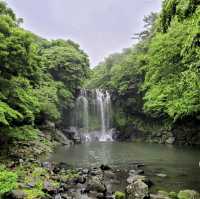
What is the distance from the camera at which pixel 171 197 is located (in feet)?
24.0

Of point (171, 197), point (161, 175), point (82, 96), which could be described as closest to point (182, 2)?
point (171, 197)

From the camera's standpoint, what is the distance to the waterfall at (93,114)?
108 feet

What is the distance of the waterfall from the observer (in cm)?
3288

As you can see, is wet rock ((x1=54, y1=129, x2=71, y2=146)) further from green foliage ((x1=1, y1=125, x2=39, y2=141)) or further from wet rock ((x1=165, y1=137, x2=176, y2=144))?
wet rock ((x1=165, y1=137, x2=176, y2=144))

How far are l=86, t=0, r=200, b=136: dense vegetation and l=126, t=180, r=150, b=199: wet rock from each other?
3.35m

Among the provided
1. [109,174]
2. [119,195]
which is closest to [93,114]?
[109,174]

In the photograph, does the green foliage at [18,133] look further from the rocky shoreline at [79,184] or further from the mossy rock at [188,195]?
the mossy rock at [188,195]

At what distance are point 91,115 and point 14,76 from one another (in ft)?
69.1

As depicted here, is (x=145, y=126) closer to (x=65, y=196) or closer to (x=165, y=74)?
(x=165, y=74)

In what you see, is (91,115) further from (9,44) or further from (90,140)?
(9,44)

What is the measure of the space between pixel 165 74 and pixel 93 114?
1802 centimetres

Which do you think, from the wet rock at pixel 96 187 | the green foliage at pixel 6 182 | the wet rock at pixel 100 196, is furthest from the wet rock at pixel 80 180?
the green foliage at pixel 6 182

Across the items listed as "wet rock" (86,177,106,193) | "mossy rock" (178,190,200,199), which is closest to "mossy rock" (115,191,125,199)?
"wet rock" (86,177,106,193)

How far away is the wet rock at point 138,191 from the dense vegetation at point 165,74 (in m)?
3.35
